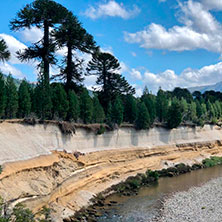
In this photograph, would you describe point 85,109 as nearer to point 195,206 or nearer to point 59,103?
point 59,103

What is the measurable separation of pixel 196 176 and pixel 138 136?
8760 millimetres

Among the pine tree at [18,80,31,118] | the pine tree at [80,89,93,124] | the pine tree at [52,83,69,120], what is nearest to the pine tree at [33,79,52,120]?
the pine tree at [18,80,31,118]

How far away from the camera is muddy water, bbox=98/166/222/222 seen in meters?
19.9

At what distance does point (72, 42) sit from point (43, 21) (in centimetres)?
395

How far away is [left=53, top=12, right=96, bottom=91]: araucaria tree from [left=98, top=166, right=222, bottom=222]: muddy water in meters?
16.0

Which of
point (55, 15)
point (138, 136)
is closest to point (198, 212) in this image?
point (138, 136)

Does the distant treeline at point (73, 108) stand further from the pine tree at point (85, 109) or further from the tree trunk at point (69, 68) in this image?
the tree trunk at point (69, 68)

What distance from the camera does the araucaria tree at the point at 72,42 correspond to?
31386mm

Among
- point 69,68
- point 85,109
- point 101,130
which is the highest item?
point 69,68

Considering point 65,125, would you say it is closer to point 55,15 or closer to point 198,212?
point 55,15

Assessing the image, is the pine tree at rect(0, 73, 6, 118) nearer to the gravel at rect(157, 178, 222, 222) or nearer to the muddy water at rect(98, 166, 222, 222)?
the muddy water at rect(98, 166, 222, 222)

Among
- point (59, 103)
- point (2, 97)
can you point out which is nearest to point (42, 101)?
point (59, 103)

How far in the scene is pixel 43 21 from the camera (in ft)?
102

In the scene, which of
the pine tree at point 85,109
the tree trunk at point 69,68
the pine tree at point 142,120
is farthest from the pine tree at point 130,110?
the tree trunk at point 69,68
